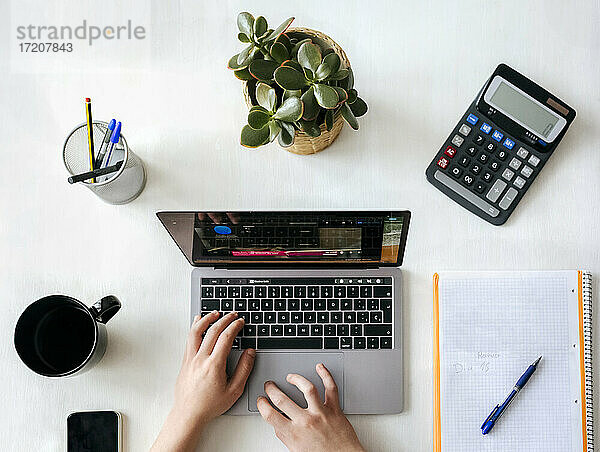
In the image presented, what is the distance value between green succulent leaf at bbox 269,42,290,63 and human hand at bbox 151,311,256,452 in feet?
1.26

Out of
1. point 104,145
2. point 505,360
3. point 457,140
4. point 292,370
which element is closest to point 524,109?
point 457,140

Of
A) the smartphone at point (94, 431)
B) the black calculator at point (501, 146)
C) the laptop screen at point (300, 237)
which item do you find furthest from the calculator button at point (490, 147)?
the smartphone at point (94, 431)

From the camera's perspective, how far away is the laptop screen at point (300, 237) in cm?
90

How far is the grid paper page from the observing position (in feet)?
3.13

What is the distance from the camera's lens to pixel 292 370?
0.97 meters

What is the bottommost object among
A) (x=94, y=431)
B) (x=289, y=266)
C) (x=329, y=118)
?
(x=94, y=431)

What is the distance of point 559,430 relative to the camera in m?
0.95

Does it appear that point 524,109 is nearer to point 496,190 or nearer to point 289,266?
point 496,190

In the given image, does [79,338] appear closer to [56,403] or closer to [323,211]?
[56,403]

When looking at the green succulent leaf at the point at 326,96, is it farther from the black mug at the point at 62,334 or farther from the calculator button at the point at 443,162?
the black mug at the point at 62,334

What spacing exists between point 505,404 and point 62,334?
2.18 ft

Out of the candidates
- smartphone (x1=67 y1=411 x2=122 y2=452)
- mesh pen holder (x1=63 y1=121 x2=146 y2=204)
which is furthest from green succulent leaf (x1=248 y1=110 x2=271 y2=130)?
smartphone (x1=67 y1=411 x2=122 y2=452)

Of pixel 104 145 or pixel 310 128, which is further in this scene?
pixel 104 145

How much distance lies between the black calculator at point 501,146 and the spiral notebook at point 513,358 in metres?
0.12
